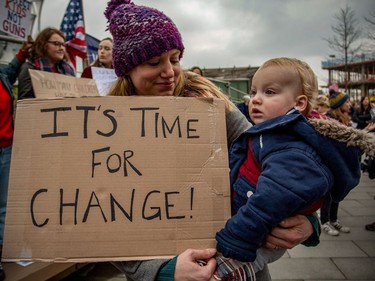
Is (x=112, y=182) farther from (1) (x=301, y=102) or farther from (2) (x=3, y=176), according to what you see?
(2) (x=3, y=176)

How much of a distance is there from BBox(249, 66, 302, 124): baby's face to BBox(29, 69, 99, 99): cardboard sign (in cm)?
184

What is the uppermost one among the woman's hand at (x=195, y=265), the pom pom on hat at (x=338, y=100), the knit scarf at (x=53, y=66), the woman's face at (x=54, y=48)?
the woman's face at (x=54, y=48)

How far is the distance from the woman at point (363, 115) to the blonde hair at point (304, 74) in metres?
9.09

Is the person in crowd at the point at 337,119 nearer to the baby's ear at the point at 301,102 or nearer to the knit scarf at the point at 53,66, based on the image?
the baby's ear at the point at 301,102

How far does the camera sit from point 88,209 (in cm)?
107

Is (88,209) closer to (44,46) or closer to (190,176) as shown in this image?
(190,176)

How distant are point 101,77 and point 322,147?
10.6 ft

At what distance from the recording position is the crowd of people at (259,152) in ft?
3.13

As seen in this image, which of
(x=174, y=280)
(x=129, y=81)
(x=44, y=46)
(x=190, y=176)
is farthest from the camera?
(x=44, y=46)

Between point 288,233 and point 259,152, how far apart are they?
0.86ft

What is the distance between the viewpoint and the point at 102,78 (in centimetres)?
382

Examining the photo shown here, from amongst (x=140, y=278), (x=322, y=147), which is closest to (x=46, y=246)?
(x=140, y=278)

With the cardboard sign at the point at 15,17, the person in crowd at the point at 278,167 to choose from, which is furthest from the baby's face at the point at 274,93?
the cardboard sign at the point at 15,17

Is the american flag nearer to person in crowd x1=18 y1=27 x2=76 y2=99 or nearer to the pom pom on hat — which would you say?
person in crowd x1=18 y1=27 x2=76 y2=99
